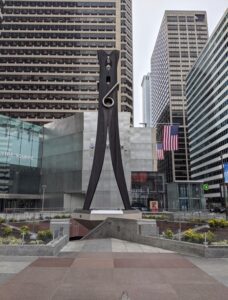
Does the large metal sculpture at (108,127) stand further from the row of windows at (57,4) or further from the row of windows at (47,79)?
the row of windows at (57,4)

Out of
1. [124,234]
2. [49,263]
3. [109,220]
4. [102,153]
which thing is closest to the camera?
[49,263]

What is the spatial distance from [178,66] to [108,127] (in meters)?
133

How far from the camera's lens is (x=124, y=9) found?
284ft

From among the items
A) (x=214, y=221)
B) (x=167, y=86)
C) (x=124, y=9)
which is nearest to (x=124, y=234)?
(x=214, y=221)

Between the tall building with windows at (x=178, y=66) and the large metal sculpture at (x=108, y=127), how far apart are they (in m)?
111

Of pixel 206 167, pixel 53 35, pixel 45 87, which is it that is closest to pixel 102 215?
pixel 45 87

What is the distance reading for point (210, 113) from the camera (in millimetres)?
106562

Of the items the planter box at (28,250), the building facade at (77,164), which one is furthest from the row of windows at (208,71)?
the planter box at (28,250)

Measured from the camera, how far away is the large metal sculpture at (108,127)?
27.7 metres

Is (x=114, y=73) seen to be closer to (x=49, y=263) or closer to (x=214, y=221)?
(x=214, y=221)

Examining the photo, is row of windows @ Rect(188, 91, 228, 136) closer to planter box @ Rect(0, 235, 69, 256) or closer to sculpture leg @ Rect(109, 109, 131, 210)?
sculpture leg @ Rect(109, 109, 131, 210)

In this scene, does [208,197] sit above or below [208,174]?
below

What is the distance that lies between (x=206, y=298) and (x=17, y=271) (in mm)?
6394

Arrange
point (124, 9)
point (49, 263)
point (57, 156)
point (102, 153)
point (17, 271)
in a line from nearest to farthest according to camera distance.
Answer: point (17, 271)
point (49, 263)
point (102, 153)
point (57, 156)
point (124, 9)
